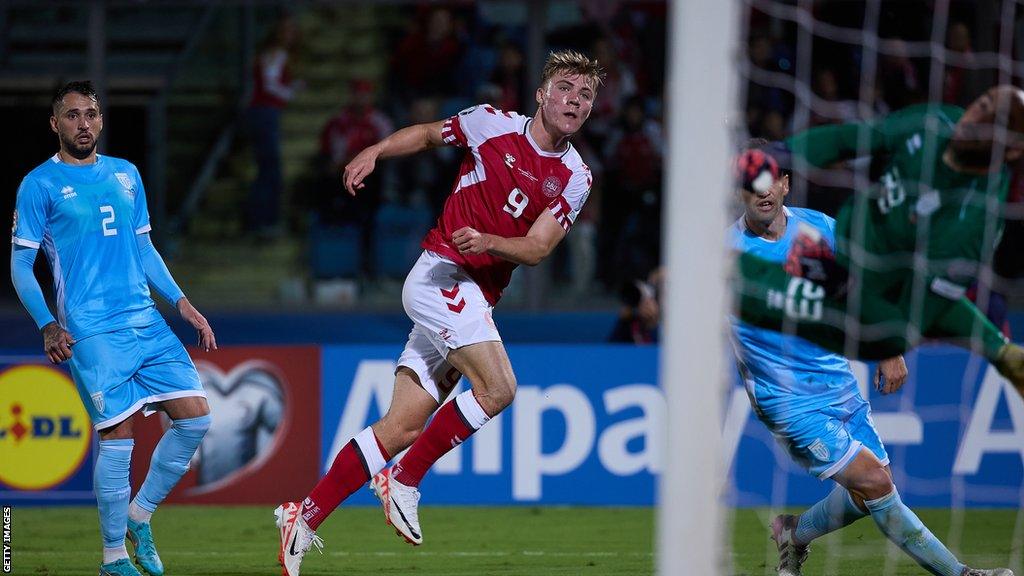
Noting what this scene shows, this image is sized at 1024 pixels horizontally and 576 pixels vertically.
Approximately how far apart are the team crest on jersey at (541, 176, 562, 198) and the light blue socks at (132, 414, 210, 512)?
71.8 inches

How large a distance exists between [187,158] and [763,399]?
24.5 feet

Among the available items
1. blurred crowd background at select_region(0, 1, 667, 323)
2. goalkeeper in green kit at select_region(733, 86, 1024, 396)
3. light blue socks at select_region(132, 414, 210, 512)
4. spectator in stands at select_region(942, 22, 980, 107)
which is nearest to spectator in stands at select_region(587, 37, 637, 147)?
blurred crowd background at select_region(0, 1, 667, 323)

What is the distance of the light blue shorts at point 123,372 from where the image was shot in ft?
18.5

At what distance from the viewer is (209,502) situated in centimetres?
867

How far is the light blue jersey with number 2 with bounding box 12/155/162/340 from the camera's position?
563 centimetres

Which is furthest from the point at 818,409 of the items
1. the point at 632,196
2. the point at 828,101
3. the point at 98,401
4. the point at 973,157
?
the point at 632,196

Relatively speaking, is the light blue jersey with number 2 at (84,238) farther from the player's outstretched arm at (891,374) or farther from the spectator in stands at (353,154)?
the spectator in stands at (353,154)

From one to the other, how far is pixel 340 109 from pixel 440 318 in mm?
6851

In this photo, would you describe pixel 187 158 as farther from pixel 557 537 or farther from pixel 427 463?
pixel 427 463

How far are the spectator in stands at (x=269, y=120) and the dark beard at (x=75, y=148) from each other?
6029 mm

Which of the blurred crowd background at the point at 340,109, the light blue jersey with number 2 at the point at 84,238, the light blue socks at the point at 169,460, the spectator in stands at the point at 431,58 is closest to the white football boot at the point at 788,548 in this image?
the light blue socks at the point at 169,460

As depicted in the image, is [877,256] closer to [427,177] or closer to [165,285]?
[165,285]

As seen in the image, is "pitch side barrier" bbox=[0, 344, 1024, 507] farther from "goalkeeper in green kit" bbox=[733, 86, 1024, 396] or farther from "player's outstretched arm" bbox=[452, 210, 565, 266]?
"goalkeeper in green kit" bbox=[733, 86, 1024, 396]

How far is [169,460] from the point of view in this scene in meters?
5.92
